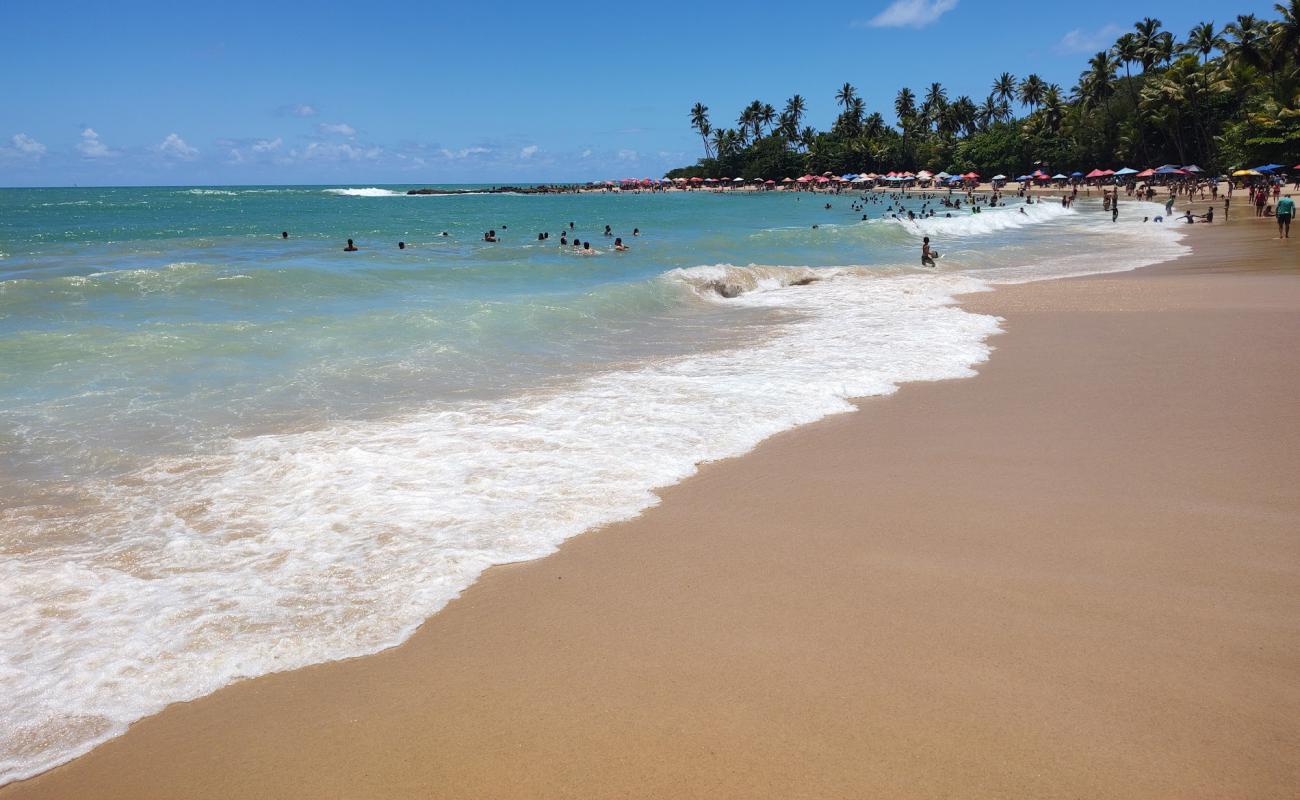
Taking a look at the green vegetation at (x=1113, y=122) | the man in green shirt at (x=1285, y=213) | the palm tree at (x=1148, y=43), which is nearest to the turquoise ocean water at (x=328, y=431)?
the man in green shirt at (x=1285, y=213)

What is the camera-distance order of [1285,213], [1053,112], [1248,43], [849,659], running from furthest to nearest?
1. [1053,112]
2. [1248,43]
3. [1285,213]
4. [849,659]

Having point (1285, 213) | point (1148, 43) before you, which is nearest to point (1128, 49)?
point (1148, 43)

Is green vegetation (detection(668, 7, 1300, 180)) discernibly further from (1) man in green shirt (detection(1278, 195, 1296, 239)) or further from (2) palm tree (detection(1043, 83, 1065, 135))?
(1) man in green shirt (detection(1278, 195, 1296, 239))

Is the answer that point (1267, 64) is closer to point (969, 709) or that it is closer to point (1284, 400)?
point (1284, 400)

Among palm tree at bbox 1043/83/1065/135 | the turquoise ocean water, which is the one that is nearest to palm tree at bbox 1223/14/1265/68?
palm tree at bbox 1043/83/1065/135

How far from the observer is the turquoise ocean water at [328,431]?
409cm

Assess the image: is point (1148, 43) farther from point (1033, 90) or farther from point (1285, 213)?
point (1285, 213)

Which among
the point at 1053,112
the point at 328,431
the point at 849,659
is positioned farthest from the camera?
the point at 1053,112

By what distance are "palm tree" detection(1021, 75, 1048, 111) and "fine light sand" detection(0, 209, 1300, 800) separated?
4588 inches

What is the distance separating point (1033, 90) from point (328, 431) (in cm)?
11906

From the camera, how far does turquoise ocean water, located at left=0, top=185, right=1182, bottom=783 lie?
4.09 meters

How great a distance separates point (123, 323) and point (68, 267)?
545 inches

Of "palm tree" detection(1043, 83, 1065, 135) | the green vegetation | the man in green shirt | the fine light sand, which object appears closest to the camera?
the fine light sand

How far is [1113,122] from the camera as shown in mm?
79812
